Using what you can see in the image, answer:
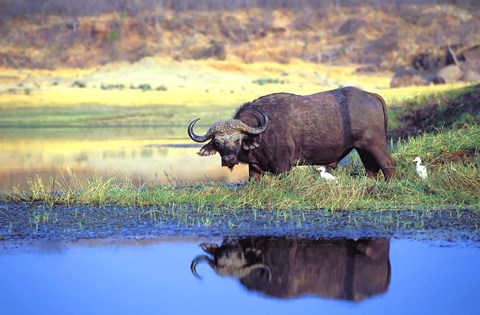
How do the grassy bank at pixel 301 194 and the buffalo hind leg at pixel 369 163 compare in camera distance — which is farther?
the buffalo hind leg at pixel 369 163

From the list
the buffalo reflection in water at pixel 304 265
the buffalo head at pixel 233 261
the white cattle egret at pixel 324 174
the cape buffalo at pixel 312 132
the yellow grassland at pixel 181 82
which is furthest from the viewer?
the yellow grassland at pixel 181 82

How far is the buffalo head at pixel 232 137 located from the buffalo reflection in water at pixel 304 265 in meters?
2.58

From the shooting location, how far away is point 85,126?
26.6 metres

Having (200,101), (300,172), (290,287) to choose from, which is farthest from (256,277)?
(200,101)

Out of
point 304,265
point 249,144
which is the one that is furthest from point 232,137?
point 304,265

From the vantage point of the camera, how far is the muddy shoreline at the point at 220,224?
31.2ft

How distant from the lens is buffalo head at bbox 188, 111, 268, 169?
1173 centimetres

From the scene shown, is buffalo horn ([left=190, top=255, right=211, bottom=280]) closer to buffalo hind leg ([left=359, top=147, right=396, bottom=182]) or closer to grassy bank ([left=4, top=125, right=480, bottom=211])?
grassy bank ([left=4, top=125, right=480, bottom=211])

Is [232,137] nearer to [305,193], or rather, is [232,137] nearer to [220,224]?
[305,193]

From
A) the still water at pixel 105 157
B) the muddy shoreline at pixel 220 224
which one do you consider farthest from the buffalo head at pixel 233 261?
the still water at pixel 105 157

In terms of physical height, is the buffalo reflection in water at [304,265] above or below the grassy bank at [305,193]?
above

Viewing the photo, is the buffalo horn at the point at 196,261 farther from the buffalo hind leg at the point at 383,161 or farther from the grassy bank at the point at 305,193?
the buffalo hind leg at the point at 383,161

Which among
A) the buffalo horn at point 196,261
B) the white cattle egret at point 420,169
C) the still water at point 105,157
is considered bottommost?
the still water at point 105,157

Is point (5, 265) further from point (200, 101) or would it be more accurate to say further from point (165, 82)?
point (165, 82)
